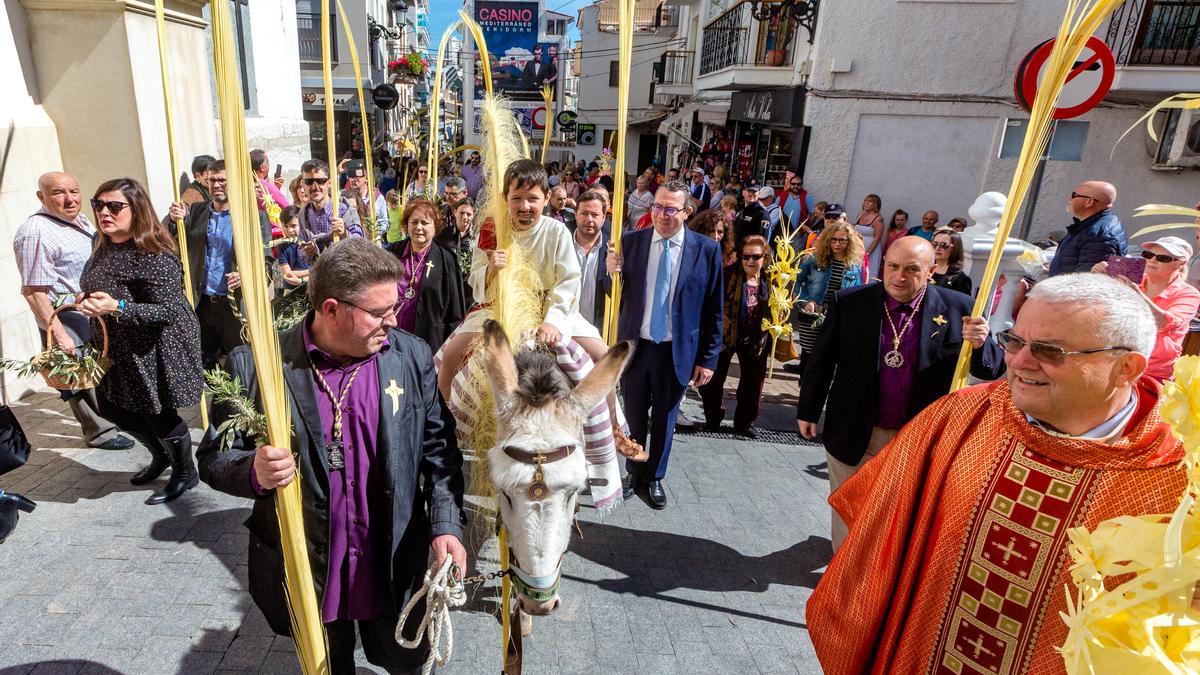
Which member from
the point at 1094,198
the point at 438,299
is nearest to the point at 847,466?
the point at 438,299

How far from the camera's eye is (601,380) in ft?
8.44

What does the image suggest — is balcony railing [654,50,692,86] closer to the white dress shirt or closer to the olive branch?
the white dress shirt

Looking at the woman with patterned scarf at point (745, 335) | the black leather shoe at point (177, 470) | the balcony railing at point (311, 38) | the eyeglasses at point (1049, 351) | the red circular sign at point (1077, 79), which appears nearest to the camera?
Answer: the eyeglasses at point (1049, 351)

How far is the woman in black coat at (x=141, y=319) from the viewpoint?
334 cm

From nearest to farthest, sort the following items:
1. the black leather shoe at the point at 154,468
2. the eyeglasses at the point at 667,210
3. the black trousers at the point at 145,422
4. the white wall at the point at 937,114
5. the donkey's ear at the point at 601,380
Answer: the donkey's ear at the point at 601,380, the black trousers at the point at 145,422, the black leather shoe at the point at 154,468, the eyeglasses at the point at 667,210, the white wall at the point at 937,114

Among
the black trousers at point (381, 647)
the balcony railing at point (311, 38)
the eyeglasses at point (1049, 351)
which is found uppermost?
the balcony railing at point (311, 38)

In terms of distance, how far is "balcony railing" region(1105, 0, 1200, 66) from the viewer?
10.4m

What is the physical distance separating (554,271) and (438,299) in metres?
1.18

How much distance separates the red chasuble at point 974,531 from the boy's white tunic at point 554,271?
6.06 ft

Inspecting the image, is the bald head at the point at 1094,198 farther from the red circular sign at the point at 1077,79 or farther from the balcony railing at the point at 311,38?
the balcony railing at the point at 311,38

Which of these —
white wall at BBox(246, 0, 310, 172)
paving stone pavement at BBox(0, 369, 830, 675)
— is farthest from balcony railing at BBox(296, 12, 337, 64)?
paving stone pavement at BBox(0, 369, 830, 675)

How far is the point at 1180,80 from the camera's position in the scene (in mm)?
10328

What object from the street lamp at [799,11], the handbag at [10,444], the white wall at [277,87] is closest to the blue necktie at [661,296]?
the handbag at [10,444]

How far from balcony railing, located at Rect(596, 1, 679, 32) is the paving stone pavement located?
29.1 metres
